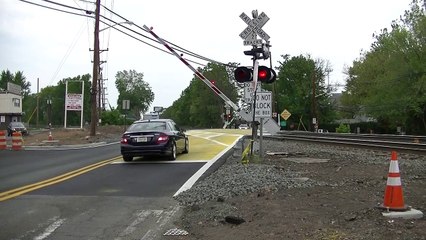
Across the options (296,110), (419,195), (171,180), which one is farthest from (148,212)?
(296,110)

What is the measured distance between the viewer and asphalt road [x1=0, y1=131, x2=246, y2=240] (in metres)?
6.67

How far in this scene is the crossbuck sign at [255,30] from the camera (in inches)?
512

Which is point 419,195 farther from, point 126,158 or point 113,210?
point 126,158

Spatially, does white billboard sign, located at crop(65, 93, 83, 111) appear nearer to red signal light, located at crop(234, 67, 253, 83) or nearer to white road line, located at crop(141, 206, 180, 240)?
red signal light, located at crop(234, 67, 253, 83)

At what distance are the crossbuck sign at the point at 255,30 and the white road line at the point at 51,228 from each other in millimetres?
7533

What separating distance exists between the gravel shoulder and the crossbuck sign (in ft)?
11.2

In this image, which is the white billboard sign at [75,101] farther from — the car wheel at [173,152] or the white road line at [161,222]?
the white road line at [161,222]

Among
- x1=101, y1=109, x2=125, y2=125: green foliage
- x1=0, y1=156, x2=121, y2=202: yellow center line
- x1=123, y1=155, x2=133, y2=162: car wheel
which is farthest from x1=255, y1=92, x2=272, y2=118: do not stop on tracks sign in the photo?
x1=101, y1=109, x2=125, y2=125: green foliage

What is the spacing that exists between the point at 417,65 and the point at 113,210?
1946 inches

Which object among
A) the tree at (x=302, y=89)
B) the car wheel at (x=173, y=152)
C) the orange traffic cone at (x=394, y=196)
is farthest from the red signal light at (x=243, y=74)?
the tree at (x=302, y=89)

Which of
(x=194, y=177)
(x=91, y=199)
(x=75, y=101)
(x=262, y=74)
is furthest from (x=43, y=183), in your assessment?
(x=75, y=101)

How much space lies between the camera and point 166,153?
50.2 feet

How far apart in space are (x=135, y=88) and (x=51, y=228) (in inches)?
6151

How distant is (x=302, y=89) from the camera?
9594 cm
